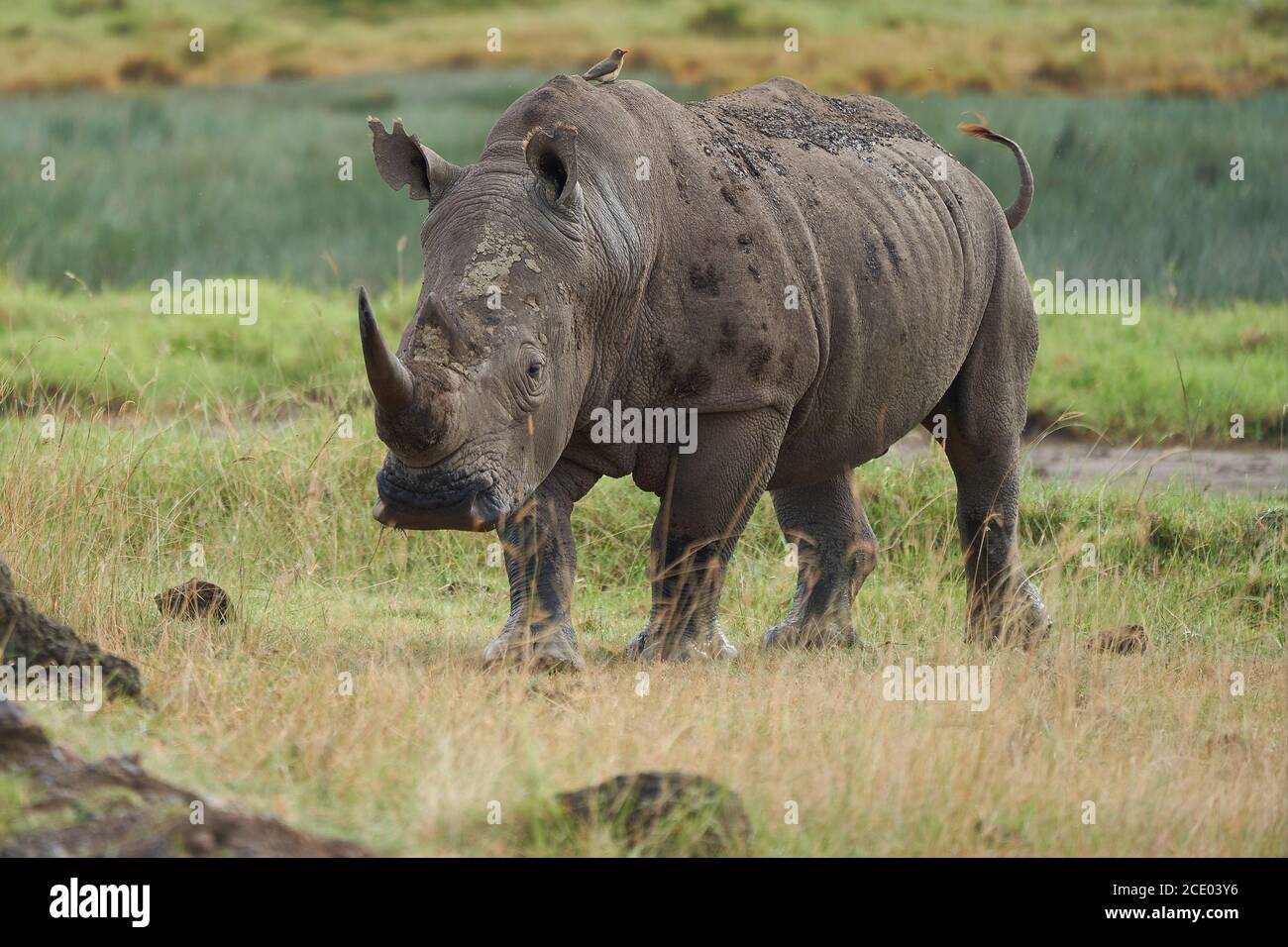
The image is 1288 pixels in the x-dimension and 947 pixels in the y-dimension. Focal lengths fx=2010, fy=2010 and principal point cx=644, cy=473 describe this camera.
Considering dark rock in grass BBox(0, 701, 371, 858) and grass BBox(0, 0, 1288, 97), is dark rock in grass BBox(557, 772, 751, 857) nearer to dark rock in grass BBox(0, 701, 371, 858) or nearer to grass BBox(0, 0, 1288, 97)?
dark rock in grass BBox(0, 701, 371, 858)

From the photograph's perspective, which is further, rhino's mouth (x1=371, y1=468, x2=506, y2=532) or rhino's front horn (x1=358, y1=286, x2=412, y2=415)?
rhino's mouth (x1=371, y1=468, x2=506, y2=532)

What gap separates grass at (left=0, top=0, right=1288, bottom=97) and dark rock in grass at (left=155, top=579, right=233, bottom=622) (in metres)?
14.4

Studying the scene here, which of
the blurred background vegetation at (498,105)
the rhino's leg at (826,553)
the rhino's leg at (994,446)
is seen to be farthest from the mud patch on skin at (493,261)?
the blurred background vegetation at (498,105)

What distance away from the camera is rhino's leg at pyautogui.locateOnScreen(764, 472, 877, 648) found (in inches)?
335

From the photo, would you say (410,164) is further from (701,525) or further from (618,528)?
(618,528)

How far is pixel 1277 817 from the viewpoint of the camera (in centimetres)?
553

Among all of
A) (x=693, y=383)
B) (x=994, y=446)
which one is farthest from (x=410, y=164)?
(x=994, y=446)

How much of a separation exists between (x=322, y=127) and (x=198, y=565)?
13112 millimetres

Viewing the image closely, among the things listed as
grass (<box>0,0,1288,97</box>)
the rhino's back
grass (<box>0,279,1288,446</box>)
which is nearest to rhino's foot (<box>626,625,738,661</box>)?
the rhino's back

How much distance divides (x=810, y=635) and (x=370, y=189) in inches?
471

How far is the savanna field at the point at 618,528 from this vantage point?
543 cm

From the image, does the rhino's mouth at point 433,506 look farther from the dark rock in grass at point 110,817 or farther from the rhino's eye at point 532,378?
the dark rock in grass at point 110,817

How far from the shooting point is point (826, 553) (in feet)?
29.0

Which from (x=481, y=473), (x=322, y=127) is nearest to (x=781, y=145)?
(x=481, y=473)
